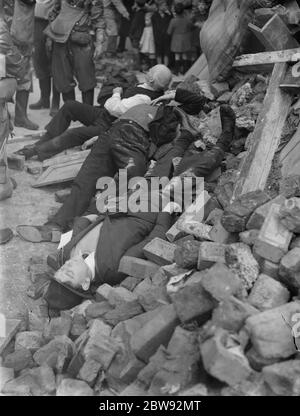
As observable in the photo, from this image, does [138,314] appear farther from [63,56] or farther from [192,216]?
[63,56]

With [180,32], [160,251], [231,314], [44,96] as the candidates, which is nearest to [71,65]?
[44,96]

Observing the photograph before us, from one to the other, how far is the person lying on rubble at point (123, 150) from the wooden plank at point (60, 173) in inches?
15.5

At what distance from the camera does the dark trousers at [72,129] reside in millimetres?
6160

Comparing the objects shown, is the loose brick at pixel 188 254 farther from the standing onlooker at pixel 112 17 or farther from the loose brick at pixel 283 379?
the standing onlooker at pixel 112 17

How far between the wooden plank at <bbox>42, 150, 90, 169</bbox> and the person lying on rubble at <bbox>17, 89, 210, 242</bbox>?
0.46m

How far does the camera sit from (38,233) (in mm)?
4891

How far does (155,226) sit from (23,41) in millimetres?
3643

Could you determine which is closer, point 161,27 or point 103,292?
point 103,292

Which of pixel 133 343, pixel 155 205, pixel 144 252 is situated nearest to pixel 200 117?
pixel 155 205

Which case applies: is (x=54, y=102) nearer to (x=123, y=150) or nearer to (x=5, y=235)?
(x=123, y=150)

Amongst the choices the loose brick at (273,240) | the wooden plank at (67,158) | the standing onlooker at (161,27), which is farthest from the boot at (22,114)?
the loose brick at (273,240)

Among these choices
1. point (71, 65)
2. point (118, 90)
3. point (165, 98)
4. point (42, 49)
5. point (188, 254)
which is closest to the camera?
point (188, 254)

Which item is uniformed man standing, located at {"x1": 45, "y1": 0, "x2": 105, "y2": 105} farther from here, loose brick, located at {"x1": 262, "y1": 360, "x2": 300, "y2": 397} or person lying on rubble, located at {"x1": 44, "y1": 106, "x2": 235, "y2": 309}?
loose brick, located at {"x1": 262, "y1": 360, "x2": 300, "y2": 397}

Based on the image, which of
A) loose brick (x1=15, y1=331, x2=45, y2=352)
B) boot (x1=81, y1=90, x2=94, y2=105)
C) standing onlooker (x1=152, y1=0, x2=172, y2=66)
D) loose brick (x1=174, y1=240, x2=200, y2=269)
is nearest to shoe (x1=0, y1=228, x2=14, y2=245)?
loose brick (x1=15, y1=331, x2=45, y2=352)
